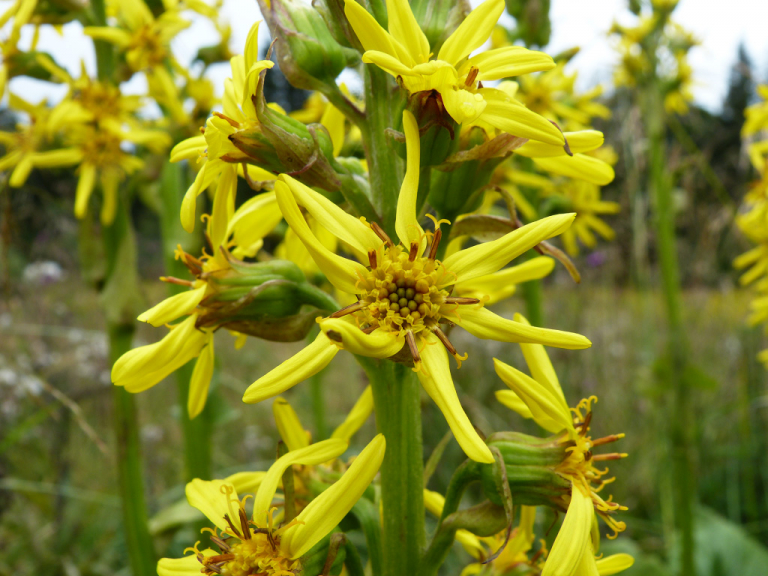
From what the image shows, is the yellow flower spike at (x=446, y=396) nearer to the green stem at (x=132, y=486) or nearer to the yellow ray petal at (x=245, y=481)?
the yellow ray petal at (x=245, y=481)

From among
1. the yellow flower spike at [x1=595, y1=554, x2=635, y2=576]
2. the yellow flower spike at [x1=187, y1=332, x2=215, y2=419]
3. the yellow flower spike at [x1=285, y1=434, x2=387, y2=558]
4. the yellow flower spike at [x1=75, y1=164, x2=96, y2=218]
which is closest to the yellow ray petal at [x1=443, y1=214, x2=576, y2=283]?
the yellow flower spike at [x1=285, y1=434, x2=387, y2=558]

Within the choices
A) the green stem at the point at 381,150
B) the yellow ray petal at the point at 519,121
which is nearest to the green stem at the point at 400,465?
the green stem at the point at 381,150

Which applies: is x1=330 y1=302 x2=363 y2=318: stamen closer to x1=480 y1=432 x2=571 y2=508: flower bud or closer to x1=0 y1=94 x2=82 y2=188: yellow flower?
x1=480 y1=432 x2=571 y2=508: flower bud

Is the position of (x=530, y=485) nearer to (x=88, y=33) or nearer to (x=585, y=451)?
(x=585, y=451)

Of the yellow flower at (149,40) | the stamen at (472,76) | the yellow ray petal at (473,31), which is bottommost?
the stamen at (472,76)

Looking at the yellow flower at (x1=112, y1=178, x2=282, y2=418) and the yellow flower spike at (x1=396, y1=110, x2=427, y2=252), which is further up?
the yellow flower spike at (x1=396, y1=110, x2=427, y2=252)

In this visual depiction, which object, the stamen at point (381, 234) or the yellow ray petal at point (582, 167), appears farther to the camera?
the yellow ray petal at point (582, 167)

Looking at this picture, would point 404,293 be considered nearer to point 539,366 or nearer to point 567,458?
point 539,366

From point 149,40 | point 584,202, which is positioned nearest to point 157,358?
point 149,40
